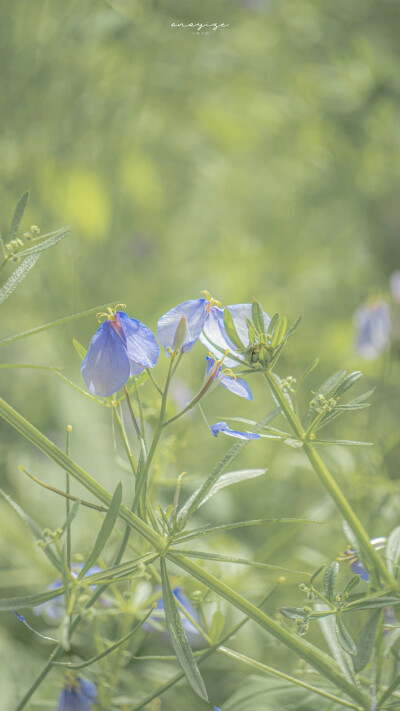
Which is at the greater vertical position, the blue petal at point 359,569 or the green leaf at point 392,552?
the green leaf at point 392,552

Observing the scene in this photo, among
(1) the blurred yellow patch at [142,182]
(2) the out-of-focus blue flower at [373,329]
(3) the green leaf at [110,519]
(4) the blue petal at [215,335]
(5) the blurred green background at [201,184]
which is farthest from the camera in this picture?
(1) the blurred yellow patch at [142,182]

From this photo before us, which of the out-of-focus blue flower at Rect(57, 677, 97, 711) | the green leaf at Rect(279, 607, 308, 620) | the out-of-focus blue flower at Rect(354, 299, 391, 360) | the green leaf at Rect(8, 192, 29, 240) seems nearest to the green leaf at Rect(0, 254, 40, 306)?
the green leaf at Rect(8, 192, 29, 240)

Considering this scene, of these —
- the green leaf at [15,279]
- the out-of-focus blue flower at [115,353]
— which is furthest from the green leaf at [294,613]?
the green leaf at [15,279]

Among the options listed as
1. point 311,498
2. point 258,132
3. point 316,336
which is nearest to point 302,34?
point 258,132

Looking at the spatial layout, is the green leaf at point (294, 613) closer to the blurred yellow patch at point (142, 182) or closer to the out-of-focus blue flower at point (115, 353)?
the out-of-focus blue flower at point (115, 353)

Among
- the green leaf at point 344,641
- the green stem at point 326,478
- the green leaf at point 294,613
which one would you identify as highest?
the green stem at point 326,478

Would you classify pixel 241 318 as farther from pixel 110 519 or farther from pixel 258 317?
pixel 110 519

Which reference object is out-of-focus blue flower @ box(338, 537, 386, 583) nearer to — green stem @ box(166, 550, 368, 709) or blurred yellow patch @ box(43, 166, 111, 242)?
green stem @ box(166, 550, 368, 709)
